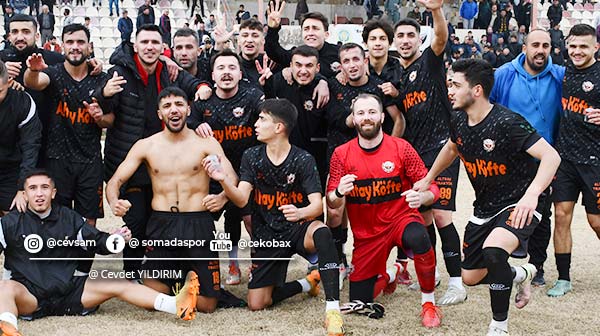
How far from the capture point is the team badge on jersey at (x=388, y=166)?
19.8 feet

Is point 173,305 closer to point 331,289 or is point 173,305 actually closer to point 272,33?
point 331,289

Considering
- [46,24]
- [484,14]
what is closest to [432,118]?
[46,24]

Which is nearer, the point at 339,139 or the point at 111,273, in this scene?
the point at 111,273

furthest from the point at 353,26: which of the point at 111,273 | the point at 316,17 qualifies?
the point at 111,273

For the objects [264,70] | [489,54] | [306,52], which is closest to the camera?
[306,52]

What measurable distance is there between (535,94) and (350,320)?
2.70 metres

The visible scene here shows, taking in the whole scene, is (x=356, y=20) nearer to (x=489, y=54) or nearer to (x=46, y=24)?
(x=489, y=54)

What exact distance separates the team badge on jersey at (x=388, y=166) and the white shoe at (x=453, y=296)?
4.15 ft

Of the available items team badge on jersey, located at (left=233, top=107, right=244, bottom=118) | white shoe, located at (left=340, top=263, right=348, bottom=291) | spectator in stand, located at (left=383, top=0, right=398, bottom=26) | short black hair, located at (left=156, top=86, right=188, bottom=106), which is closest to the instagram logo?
short black hair, located at (left=156, top=86, right=188, bottom=106)

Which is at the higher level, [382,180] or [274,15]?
[274,15]

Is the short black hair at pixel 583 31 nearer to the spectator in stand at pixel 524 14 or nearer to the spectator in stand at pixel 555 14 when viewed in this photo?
the spectator in stand at pixel 524 14

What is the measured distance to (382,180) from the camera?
6.05 meters

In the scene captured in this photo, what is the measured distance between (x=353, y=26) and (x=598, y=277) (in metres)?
18.8

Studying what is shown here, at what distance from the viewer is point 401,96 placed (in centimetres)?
687
